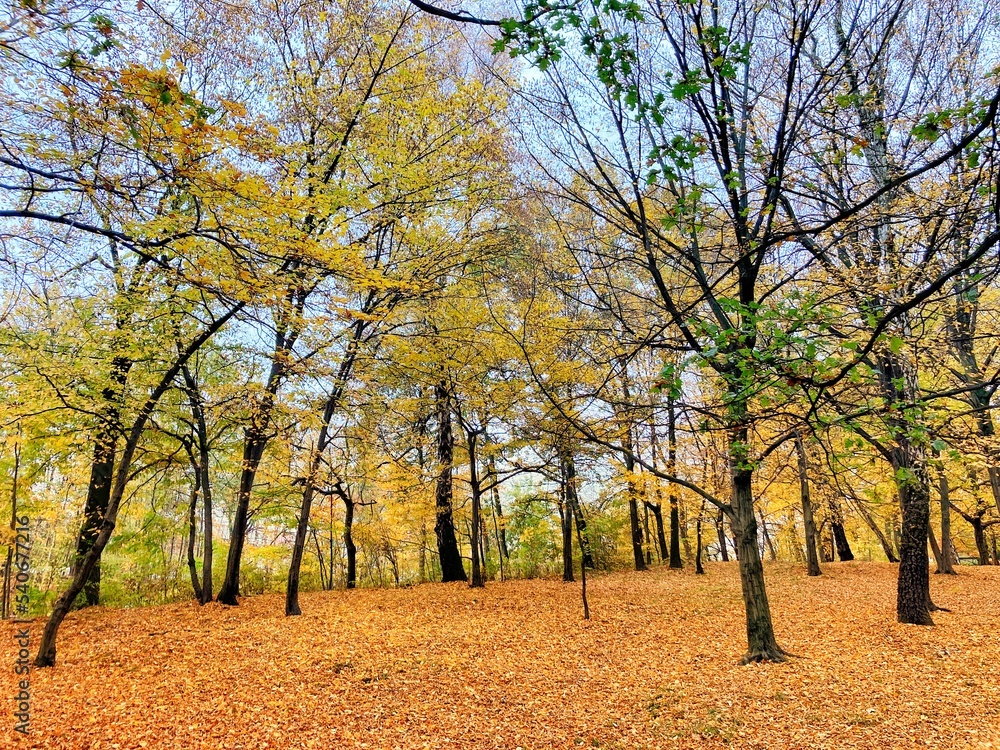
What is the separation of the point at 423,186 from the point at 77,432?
7.29 meters

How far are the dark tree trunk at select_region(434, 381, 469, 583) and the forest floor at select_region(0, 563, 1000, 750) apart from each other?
3.60m

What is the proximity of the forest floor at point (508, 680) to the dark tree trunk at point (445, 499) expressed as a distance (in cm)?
360

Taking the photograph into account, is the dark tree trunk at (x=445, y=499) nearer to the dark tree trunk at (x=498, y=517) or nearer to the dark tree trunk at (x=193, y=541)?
the dark tree trunk at (x=498, y=517)

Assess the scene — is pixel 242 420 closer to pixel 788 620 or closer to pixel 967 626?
pixel 788 620

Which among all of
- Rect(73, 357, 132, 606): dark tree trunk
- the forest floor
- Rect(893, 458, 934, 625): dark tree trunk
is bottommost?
the forest floor

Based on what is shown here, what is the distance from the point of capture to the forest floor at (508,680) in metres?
4.50

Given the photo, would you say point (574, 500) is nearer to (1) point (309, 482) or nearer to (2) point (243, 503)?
(1) point (309, 482)

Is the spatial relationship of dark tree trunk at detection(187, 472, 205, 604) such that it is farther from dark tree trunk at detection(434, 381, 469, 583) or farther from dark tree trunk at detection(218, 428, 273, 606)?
dark tree trunk at detection(434, 381, 469, 583)

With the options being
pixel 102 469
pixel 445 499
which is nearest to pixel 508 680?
pixel 445 499

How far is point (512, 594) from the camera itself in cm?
1148

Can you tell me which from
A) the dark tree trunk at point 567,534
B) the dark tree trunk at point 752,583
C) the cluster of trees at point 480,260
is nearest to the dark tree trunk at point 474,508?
the cluster of trees at point 480,260

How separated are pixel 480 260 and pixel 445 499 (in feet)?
22.3

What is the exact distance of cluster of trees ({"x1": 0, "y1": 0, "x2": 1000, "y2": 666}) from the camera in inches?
117

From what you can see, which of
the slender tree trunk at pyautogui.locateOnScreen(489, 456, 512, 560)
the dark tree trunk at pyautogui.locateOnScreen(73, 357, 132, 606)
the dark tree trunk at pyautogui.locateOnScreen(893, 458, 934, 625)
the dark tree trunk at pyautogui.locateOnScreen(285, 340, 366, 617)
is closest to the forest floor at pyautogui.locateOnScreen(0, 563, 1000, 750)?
the dark tree trunk at pyautogui.locateOnScreen(893, 458, 934, 625)
